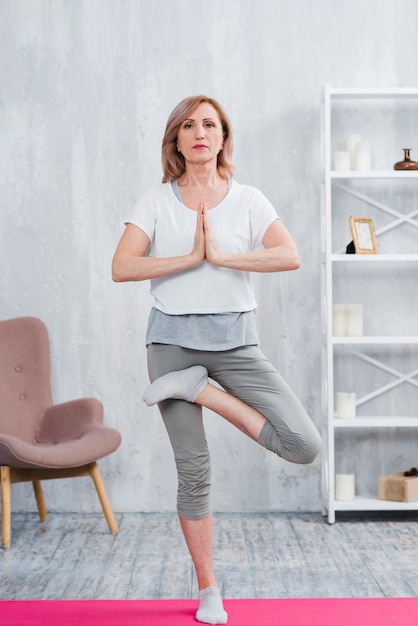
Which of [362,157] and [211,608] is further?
[362,157]

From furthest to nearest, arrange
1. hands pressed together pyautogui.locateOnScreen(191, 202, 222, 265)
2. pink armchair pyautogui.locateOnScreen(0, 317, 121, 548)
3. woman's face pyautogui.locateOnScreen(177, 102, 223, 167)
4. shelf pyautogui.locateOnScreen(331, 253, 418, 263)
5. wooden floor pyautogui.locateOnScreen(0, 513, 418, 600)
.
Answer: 1. shelf pyautogui.locateOnScreen(331, 253, 418, 263)
2. pink armchair pyautogui.locateOnScreen(0, 317, 121, 548)
3. wooden floor pyautogui.locateOnScreen(0, 513, 418, 600)
4. woman's face pyautogui.locateOnScreen(177, 102, 223, 167)
5. hands pressed together pyautogui.locateOnScreen(191, 202, 222, 265)

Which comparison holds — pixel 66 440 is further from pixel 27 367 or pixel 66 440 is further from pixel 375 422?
pixel 375 422

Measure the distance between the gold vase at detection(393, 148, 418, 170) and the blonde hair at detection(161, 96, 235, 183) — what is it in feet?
5.05

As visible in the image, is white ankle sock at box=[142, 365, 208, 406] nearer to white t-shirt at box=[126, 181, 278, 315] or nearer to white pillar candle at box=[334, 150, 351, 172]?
white t-shirt at box=[126, 181, 278, 315]

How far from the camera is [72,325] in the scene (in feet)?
13.7

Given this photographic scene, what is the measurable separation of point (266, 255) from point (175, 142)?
470 mm

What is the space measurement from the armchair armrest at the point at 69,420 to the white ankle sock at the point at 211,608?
1.40 m

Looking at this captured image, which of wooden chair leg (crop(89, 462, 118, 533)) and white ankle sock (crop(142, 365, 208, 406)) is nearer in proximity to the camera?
white ankle sock (crop(142, 365, 208, 406))

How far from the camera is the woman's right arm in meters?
2.42

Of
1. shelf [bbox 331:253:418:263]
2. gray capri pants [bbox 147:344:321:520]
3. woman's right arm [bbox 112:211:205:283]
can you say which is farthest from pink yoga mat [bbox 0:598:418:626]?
shelf [bbox 331:253:418:263]

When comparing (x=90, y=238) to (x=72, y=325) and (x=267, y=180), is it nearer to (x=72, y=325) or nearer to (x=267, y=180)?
(x=72, y=325)

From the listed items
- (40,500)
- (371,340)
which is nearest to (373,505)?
(371,340)

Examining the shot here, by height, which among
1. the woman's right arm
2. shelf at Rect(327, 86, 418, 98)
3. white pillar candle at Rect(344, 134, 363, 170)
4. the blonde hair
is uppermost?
shelf at Rect(327, 86, 418, 98)

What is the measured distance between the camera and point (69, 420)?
155 inches
